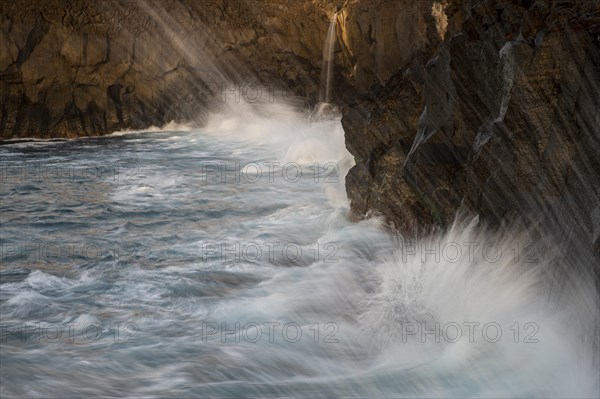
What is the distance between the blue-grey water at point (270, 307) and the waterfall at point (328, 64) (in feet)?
19.8

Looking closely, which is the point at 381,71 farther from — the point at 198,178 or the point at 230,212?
the point at 230,212

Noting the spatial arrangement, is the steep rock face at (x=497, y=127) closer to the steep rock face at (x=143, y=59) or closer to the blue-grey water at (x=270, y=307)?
the blue-grey water at (x=270, y=307)

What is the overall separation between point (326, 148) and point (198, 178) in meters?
2.47

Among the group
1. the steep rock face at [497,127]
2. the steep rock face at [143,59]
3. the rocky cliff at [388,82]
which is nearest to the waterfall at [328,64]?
the rocky cliff at [388,82]

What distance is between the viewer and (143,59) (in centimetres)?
1711

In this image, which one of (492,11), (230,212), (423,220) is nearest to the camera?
(492,11)

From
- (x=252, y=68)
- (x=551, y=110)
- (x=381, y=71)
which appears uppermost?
(x=252, y=68)

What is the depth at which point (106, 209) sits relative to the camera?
10.8 meters

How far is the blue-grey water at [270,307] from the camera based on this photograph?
5.55m

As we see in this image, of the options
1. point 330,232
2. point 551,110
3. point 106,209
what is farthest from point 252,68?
point 551,110

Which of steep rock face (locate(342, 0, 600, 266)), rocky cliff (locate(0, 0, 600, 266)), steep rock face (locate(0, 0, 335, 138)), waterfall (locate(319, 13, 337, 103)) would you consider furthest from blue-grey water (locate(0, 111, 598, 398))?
waterfall (locate(319, 13, 337, 103))

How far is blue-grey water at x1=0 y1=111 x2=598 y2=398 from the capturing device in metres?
5.55

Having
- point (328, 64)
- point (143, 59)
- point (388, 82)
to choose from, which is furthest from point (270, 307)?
point (143, 59)

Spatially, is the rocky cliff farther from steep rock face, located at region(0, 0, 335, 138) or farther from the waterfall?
the waterfall
